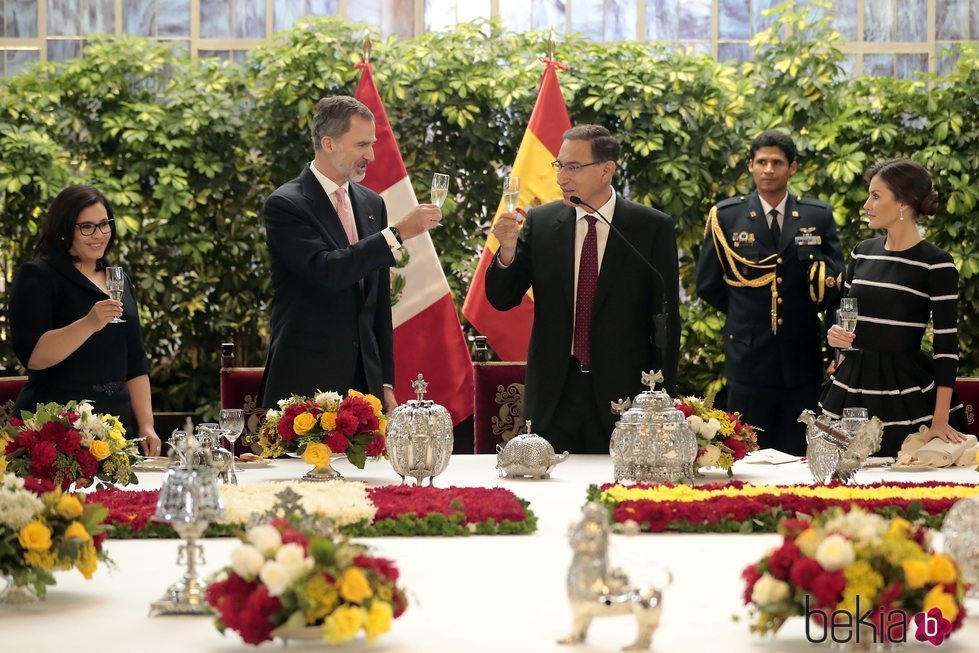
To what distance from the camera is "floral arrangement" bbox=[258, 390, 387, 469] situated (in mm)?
3250

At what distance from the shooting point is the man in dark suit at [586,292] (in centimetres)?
409

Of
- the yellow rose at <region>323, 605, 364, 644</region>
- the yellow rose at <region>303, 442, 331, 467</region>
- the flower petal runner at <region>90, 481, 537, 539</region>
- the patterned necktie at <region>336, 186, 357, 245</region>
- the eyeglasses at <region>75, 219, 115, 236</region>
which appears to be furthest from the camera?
the patterned necktie at <region>336, 186, 357, 245</region>

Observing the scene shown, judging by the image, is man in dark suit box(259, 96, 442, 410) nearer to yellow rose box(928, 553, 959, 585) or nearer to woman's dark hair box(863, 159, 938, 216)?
woman's dark hair box(863, 159, 938, 216)

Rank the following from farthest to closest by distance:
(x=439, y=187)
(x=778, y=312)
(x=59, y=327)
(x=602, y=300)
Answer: (x=778, y=312) → (x=602, y=300) → (x=59, y=327) → (x=439, y=187)

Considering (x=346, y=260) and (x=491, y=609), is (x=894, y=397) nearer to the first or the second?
(x=346, y=260)

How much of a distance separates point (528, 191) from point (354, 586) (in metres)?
4.31

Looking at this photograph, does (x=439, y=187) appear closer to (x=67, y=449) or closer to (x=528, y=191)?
(x=67, y=449)

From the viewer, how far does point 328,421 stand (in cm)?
327

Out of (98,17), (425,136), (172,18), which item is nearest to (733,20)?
(425,136)

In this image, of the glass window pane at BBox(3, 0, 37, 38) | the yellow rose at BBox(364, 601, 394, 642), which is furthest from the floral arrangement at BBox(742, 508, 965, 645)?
the glass window pane at BBox(3, 0, 37, 38)

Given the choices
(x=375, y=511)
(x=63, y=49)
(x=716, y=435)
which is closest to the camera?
(x=375, y=511)

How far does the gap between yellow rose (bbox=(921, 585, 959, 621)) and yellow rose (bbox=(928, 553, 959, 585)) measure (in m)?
0.01

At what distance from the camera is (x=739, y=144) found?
254 inches

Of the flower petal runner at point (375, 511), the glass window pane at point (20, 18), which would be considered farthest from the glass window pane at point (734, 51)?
the flower petal runner at point (375, 511)
